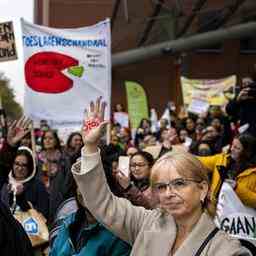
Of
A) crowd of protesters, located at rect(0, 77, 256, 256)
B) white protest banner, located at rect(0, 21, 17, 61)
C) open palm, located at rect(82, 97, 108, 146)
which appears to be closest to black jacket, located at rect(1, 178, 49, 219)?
crowd of protesters, located at rect(0, 77, 256, 256)

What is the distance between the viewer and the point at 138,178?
6.08 meters

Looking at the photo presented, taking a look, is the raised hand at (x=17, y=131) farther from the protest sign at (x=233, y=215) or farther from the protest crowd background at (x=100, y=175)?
the protest sign at (x=233, y=215)

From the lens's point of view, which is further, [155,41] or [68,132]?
[155,41]

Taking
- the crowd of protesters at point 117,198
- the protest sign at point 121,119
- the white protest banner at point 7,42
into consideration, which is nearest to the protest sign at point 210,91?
the protest sign at point 121,119

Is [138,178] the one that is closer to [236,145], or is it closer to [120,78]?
[236,145]

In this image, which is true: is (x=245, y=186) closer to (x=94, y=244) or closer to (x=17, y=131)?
(x=17, y=131)

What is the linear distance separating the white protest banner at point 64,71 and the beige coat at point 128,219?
5287 millimetres

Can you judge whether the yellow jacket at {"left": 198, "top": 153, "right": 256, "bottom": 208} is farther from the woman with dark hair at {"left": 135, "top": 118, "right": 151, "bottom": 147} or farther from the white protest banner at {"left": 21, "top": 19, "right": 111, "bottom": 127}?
the woman with dark hair at {"left": 135, "top": 118, "right": 151, "bottom": 147}

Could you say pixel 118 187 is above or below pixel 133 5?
below

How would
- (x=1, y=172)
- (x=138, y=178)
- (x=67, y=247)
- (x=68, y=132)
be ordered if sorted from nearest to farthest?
(x=67, y=247) → (x=1, y=172) → (x=138, y=178) → (x=68, y=132)

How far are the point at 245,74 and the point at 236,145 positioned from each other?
27379 millimetres

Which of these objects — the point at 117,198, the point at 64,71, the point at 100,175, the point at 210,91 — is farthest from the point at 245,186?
the point at 210,91

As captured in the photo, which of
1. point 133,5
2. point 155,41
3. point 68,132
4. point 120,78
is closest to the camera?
point 68,132

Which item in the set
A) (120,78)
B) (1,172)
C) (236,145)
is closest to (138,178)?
(236,145)
